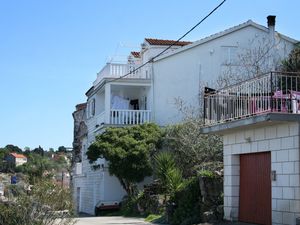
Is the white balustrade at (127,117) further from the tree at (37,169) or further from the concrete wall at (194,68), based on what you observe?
the tree at (37,169)

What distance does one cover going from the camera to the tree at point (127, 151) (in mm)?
28188

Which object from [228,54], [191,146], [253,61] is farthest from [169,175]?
[228,54]

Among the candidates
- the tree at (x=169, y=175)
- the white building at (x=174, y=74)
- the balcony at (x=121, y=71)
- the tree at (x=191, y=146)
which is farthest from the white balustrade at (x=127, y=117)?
the tree at (x=169, y=175)

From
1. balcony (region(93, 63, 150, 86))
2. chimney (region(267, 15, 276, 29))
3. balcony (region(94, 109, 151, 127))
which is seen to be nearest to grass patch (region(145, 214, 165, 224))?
balcony (region(94, 109, 151, 127))

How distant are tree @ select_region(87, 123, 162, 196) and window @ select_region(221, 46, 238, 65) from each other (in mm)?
6785

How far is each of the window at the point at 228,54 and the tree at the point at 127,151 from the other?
678 centimetres

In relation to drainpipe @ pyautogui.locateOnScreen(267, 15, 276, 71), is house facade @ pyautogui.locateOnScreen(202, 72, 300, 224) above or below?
below

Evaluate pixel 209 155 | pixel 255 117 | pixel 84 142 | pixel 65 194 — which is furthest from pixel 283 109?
pixel 84 142

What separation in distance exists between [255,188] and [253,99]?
281 cm

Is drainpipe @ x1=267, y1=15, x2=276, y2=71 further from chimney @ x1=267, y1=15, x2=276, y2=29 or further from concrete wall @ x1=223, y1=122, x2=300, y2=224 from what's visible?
concrete wall @ x1=223, y1=122, x2=300, y2=224

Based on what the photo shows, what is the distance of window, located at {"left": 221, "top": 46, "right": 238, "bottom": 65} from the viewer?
33.1 metres

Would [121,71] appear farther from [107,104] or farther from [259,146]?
[259,146]

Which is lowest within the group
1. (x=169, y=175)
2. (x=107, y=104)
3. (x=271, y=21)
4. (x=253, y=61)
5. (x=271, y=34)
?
(x=169, y=175)

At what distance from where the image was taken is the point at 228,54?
1308 inches
